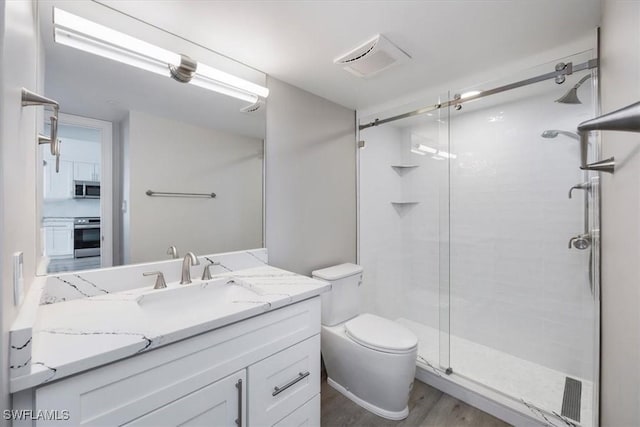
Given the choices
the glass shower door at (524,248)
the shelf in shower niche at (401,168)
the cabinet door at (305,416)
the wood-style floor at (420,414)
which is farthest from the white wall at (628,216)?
the shelf in shower niche at (401,168)

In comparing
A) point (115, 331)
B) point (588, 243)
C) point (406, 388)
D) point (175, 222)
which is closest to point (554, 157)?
point (588, 243)

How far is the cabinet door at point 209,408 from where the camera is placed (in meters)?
0.84

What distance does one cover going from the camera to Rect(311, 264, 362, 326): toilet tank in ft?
6.31

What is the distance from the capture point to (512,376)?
191 cm

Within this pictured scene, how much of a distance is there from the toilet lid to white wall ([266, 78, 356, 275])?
21.0 inches

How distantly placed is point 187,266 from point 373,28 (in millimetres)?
1545

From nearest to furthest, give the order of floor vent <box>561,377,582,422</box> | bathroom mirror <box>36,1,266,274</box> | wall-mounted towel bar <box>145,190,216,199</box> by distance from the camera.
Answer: bathroom mirror <box>36,1,266,274</box> → wall-mounted towel bar <box>145,190,216,199</box> → floor vent <box>561,377,582,422</box>

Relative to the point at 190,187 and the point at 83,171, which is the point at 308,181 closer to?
the point at 190,187

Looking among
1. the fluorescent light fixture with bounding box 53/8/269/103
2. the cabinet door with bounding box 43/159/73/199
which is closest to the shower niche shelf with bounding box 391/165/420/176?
the fluorescent light fixture with bounding box 53/8/269/103

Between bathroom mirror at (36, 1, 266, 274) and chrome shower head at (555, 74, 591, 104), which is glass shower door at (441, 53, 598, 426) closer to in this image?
chrome shower head at (555, 74, 591, 104)

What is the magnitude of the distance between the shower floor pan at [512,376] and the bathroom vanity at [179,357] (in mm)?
1233

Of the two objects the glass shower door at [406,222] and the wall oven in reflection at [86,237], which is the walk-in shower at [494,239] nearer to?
the glass shower door at [406,222]

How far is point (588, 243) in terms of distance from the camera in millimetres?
1721

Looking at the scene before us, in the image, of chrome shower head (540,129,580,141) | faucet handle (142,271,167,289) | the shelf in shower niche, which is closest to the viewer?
faucet handle (142,271,167,289)
